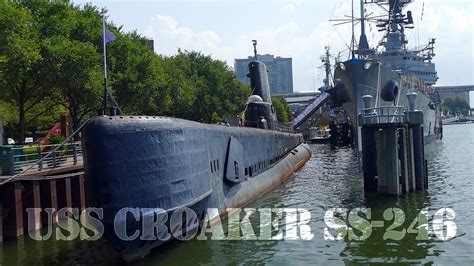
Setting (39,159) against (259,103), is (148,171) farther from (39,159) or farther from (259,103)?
(259,103)

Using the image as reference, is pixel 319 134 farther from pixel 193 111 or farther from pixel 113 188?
pixel 113 188

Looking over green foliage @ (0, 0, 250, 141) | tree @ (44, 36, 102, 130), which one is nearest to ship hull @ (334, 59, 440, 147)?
green foliage @ (0, 0, 250, 141)

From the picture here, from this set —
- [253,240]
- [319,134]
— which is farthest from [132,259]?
[319,134]

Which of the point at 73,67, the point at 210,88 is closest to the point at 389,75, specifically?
the point at 73,67

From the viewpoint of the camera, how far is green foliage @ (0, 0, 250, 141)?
28375 millimetres

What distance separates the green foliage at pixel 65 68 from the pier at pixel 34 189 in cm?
620

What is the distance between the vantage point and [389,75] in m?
43.5

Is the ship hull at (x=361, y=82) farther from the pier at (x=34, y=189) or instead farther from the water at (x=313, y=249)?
the pier at (x=34, y=189)

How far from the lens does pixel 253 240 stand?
17812 mm

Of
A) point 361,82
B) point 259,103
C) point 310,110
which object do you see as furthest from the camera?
point 310,110

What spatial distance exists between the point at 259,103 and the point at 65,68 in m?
12.5

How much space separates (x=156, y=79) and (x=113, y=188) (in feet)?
102

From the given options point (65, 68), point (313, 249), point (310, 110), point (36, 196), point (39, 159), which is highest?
point (65, 68)

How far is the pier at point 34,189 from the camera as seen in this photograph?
19.7 meters
